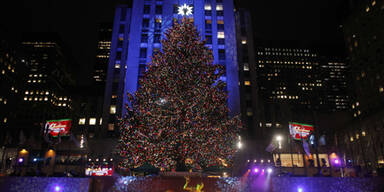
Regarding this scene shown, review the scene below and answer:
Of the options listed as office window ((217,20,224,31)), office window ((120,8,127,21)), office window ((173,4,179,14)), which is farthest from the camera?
office window ((120,8,127,21))

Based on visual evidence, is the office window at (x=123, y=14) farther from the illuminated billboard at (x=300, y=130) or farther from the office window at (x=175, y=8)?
the illuminated billboard at (x=300, y=130)

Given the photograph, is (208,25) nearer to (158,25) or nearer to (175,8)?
(175,8)

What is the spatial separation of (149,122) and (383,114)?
1601 inches

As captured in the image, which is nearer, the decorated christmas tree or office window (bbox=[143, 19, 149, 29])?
the decorated christmas tree

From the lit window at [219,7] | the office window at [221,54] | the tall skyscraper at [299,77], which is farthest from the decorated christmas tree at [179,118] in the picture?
the tall skyscraper at [299,77]

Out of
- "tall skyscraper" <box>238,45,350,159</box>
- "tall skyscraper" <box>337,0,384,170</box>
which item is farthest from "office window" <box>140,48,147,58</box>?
"tall skyscraper" <box>238,45,350,159</box>

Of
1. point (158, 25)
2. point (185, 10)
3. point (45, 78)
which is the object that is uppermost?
point (45, 78)

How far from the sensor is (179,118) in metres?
17.5

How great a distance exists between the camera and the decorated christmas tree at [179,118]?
17250 millimetres

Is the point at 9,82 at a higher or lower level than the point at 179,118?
higher

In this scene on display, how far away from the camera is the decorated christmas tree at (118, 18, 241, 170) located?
679 inches

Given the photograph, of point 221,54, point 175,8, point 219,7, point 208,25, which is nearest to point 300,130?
point 221,54

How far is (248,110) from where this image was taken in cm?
5300

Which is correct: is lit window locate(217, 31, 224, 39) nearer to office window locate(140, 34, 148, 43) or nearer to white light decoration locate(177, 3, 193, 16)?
white light decoration locate(177, 3, 193, 16)
